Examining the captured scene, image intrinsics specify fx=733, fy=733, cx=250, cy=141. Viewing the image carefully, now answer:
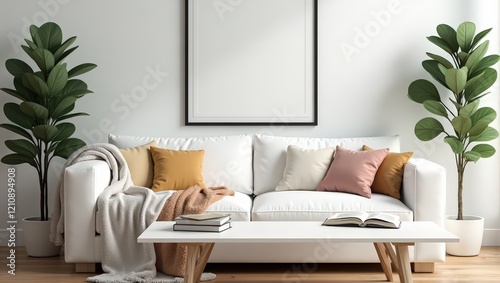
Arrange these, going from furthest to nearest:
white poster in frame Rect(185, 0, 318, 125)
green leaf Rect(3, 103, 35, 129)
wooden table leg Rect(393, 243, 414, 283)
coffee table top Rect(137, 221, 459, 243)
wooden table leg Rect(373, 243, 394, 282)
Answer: white poster in frame Rect(185, 0, 318, 125) → green leaf Rect(3, 103, 35, 129) → wooden table leg Rect(373, 243, 394, 282) → wooden table leg Rect(393, 243, 414, 283) → coffee table top Rect(137, 221, 459, 243)

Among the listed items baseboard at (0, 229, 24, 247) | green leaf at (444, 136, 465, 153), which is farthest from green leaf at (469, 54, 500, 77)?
baseboard at (0, 229, 24, 247)

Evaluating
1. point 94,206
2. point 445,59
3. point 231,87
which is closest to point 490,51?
point 445,59

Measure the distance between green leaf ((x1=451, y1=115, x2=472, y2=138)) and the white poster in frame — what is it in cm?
106

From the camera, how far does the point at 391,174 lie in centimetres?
484

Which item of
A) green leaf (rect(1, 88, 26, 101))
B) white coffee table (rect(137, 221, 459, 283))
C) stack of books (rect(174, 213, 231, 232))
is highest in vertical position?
green leaf (rect(1, 88, 26, 101))

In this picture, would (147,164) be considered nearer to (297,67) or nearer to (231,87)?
(231,87)

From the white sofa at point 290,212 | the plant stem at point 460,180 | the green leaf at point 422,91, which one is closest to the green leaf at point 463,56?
the green leaf at point 422,91

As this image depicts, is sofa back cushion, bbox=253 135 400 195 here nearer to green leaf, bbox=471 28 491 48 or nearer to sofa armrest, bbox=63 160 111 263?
green leaf, bbox=471 28 491 48

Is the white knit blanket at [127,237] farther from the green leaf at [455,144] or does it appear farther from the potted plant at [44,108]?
the green leaf at [455,144]

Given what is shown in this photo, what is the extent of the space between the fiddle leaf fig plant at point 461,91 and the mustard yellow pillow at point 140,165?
191cm

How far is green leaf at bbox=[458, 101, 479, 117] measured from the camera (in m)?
5.01

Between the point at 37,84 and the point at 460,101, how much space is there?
9.58ft

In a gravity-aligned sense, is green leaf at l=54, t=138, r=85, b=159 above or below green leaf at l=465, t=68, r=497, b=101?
below

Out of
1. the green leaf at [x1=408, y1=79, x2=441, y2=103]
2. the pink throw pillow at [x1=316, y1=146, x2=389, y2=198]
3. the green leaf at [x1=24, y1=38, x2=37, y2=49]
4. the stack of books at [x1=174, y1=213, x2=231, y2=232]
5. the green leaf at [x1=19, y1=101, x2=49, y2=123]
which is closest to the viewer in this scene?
the stack of books at [x1=174, y1=213, x2=231, y2=232]
